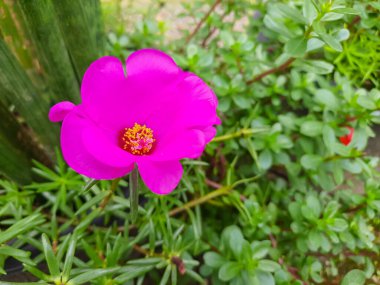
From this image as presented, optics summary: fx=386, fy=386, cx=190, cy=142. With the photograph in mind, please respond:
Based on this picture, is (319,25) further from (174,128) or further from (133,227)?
(133,227)

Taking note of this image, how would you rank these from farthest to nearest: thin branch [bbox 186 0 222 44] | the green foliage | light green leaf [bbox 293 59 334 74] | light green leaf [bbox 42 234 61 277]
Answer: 1. thin branch [bbox 186 0 222 44]
2. light green leaf [bbox 293 59 334 74]
3. the green foliage
4. light green leaf [bbox 42 234 61 277]

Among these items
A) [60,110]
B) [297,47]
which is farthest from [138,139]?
[297,47]

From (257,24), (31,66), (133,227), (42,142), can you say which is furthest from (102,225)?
(257,24)

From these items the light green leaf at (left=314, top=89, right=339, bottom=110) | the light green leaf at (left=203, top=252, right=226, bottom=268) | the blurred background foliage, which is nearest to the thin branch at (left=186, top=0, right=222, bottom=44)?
the blurred background foliage

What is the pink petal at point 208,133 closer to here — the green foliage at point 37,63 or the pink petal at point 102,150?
the pink petal at point 102,150

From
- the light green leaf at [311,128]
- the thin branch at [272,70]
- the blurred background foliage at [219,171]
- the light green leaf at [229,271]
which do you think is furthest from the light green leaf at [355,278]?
the thin branch at [272,70]

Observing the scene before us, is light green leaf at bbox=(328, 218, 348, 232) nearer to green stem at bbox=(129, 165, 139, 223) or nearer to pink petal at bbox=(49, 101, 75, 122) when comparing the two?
green stem at bbox=(129, 165, 139, 223)

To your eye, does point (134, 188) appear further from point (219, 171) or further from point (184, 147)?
point (219, 171)
